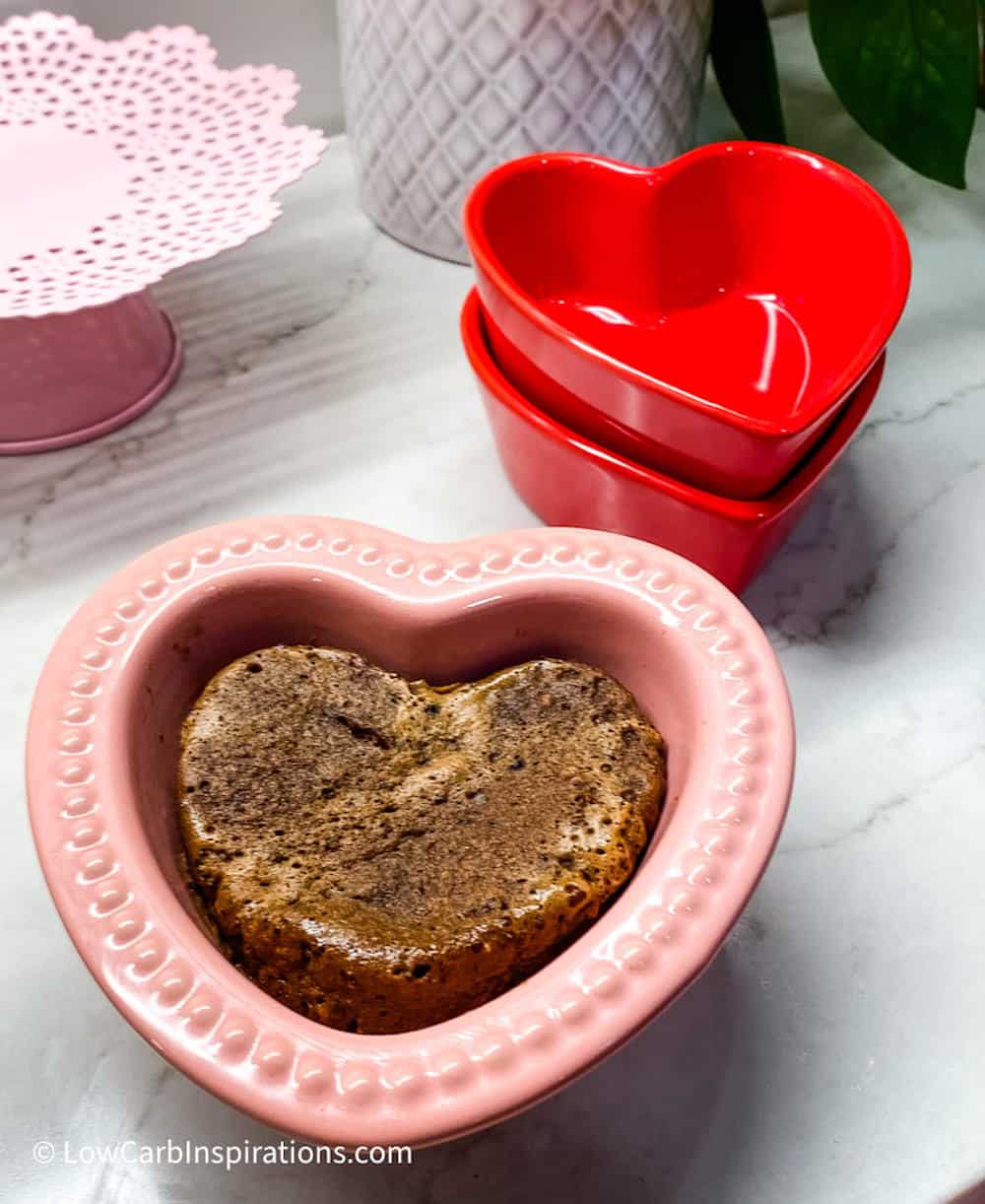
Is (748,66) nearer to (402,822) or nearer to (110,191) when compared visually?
(110,191)

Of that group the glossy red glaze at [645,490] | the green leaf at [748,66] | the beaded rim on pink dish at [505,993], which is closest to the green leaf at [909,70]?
the green leaf at [748,66]

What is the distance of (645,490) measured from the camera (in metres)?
0.38

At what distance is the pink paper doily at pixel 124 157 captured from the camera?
1.38 ft

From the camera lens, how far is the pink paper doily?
0.42 m

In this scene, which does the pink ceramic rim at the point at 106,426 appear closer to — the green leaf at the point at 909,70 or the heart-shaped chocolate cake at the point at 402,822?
the heart-shaped chocolate cake at the point at 402,822

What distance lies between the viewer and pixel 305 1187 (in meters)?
0.30

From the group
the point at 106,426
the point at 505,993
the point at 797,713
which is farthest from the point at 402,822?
the point at 106,426

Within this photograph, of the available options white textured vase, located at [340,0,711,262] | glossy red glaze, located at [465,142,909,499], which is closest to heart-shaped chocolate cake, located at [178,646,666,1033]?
glossy red glaze, located at [465,142,909,499]

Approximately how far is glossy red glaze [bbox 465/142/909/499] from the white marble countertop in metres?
0.03

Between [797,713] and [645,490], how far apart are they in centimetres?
10

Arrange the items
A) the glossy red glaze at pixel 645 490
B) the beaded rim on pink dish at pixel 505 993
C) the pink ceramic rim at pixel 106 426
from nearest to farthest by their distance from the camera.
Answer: the beaded rim on pink dish at pixel 505 993 < the glossy red glaze at pixel 645 490 < the pink ceramic rim at pixel 106 426

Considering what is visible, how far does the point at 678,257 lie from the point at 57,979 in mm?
379

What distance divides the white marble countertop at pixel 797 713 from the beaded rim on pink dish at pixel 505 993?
0.29 feet

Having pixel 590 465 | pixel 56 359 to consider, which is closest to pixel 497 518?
pixel 590 465
